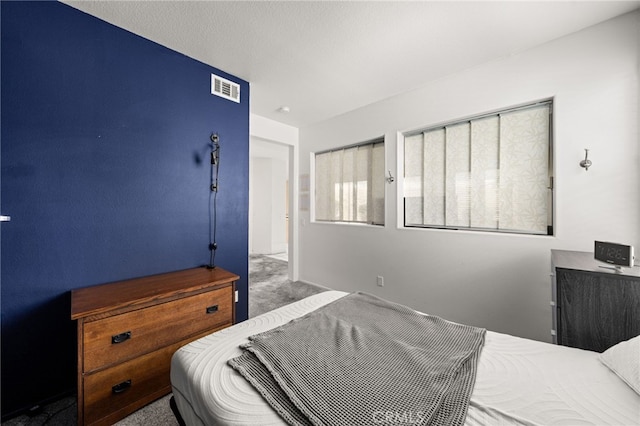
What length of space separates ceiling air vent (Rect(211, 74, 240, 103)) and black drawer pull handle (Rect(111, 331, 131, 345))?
217 centimetres

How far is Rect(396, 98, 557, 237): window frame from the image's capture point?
2.05 meters

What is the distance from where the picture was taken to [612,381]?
2.95 feet

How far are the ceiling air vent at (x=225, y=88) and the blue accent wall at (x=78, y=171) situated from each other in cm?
10

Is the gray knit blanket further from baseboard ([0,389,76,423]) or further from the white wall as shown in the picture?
baseboard ([0,389,76,423])

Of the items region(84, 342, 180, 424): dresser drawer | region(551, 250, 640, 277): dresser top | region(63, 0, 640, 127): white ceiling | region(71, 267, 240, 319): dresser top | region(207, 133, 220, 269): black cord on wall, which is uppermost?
region(63, 0, 640, 127): white ceiling

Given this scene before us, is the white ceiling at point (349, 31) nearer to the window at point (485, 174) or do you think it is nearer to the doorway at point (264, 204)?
the window at point (485, 174)

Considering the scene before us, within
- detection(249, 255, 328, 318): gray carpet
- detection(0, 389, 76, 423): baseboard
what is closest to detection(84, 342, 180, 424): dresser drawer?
detection(0, 389, 76, 423): baseboard

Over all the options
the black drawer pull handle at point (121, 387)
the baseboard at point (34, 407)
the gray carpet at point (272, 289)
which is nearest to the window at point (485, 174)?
the gray carpet at point (272, 289)

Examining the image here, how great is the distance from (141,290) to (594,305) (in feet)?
9.05

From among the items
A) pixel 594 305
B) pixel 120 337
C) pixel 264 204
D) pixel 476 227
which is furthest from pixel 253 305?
pixel 264 204

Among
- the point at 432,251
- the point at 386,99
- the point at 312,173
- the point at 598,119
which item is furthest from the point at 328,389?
the point at 312,173

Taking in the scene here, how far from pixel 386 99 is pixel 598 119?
76.3 inches

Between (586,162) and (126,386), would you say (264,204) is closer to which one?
(126,386)

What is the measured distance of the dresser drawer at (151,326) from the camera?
4.46 ft
